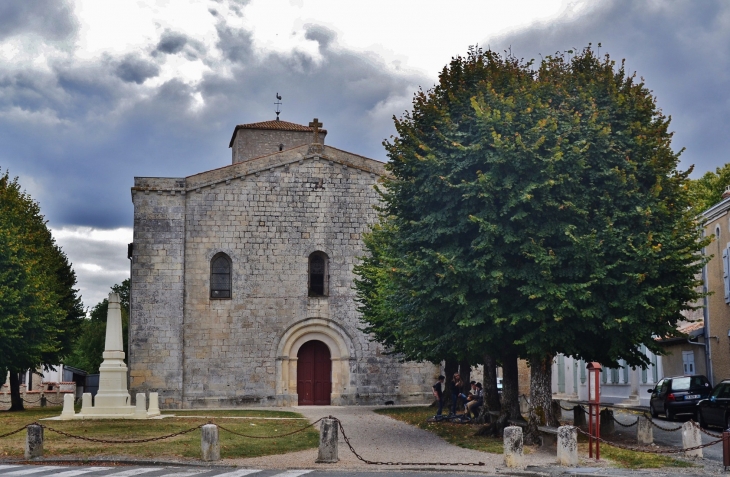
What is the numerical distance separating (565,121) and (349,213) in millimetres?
17445

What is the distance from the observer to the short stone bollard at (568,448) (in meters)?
14.1

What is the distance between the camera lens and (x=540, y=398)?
1816 centimetres

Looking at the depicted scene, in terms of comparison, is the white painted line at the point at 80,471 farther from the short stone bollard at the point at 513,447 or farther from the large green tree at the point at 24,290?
the large green tree at the point at 24,290

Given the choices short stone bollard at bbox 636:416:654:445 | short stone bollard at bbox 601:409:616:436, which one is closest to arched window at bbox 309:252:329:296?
short stone bollard at bbox 601:409:616:436

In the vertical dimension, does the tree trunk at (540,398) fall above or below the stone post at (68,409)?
above

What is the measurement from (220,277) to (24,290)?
741 cm

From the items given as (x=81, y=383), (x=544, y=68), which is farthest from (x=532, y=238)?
(x=81, y=383)

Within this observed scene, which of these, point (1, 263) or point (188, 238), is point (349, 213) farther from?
point (1, 263)

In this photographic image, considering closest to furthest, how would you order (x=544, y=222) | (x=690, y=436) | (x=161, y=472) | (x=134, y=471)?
1. (x=161, y=472)
2. (x=134, y=471)
3. (x=690, y=436)
4. (x=544, y=222)

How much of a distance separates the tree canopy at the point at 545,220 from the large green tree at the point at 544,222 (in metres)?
0.03

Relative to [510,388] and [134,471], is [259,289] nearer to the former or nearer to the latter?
[510,388]

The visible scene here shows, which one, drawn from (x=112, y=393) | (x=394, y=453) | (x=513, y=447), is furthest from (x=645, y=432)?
(x=112, y=393)

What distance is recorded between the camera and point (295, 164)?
3450 cm

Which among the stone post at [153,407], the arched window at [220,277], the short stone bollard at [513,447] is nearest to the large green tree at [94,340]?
the arched window at [220,277]
